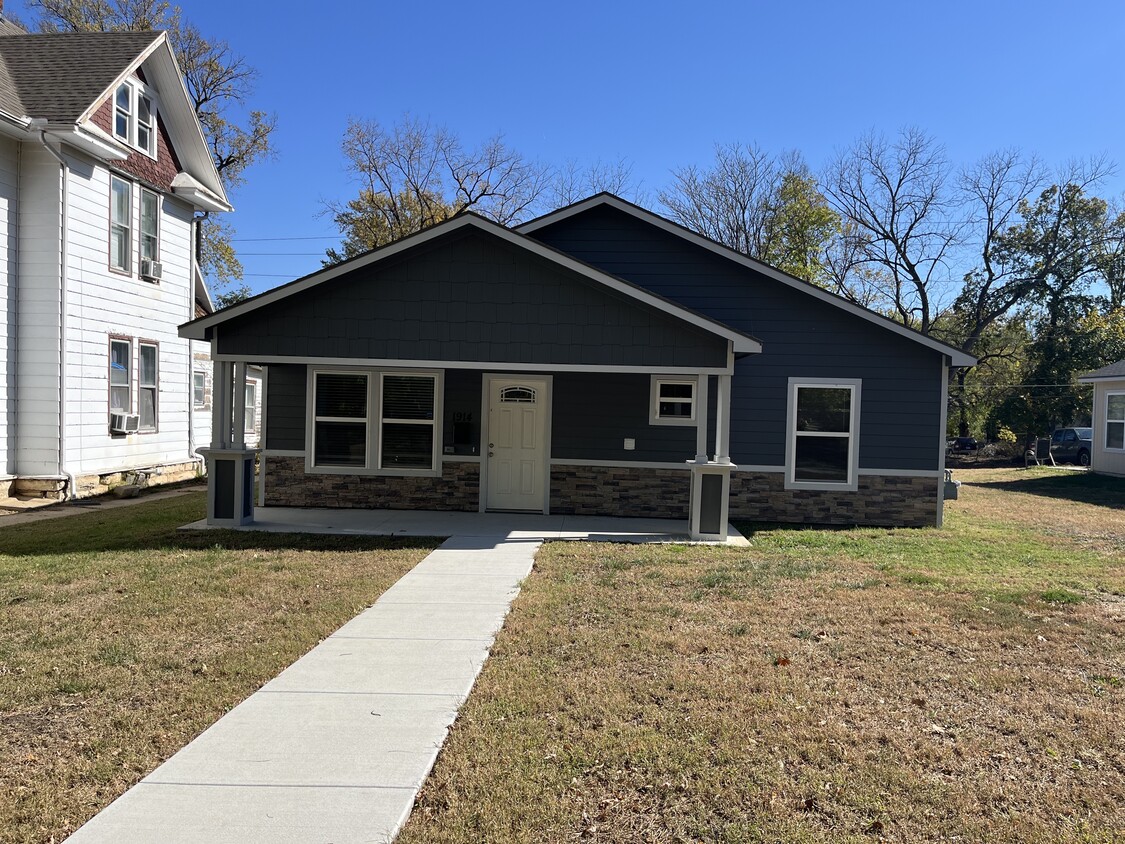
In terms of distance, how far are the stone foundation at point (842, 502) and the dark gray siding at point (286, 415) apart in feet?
23.0

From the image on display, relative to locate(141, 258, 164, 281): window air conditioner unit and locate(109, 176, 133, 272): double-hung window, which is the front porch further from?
locate(141, 258, 164, 281): window air conditioner unit

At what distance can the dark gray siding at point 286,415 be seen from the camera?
13.1 meters

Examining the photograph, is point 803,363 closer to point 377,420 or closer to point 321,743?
point 377,420

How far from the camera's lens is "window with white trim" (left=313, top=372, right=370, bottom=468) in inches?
515

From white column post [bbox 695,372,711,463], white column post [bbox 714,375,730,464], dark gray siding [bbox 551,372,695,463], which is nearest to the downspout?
dark gray siding [bbox 551,372,695,463]

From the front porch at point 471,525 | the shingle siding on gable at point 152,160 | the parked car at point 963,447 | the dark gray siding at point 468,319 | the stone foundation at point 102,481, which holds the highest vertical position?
the shingle siding on gable at point 152,160

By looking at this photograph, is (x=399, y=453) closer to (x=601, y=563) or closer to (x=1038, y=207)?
(x=601, y=563)

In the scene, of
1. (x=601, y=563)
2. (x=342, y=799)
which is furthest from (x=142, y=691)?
(x=601, y=563)

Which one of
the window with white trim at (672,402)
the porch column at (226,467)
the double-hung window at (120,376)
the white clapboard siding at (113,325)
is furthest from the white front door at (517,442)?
the double-hung window at (120,376)

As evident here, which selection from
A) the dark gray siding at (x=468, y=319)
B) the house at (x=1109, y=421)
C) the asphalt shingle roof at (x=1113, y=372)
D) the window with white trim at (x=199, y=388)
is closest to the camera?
the dark gray siding at (x=468, y=319)

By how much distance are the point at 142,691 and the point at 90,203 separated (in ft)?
40.7

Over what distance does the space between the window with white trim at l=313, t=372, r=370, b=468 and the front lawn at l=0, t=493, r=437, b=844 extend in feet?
8.75

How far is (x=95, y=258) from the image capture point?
14688 mm

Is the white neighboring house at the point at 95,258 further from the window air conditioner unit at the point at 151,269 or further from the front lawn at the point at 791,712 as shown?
the front lawn at the point at 791,712
